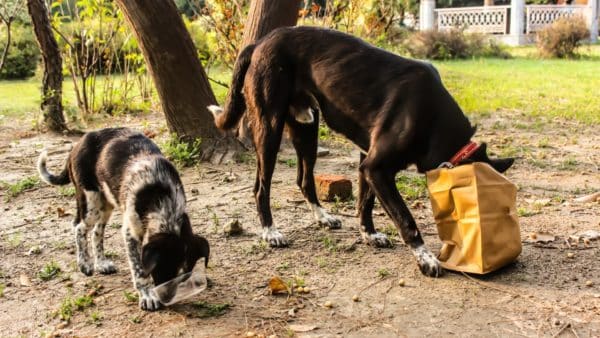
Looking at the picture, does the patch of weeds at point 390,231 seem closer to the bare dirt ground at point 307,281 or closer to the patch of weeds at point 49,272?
the bare dirt ground at point 307,281

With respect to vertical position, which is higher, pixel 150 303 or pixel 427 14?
pixel 150 303

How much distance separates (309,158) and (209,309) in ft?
6.37

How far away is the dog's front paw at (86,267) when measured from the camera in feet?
14.5

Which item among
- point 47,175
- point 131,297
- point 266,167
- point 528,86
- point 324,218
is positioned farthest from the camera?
point 528,86

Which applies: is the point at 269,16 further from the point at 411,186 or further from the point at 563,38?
the point at 563,38

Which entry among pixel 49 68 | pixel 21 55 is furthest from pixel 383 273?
pixel 21 55

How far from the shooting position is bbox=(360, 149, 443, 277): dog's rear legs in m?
4.36

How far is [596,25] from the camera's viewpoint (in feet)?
99.7

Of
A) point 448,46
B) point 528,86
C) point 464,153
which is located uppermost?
point 464,153

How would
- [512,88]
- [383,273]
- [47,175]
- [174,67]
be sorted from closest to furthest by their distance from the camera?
[383,273]
[47,175]
[174,67]
[512,88]

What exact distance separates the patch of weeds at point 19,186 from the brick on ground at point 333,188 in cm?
310

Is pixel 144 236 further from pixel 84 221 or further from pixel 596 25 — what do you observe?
pixel 596 25

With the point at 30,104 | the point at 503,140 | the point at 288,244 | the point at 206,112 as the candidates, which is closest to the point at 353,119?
the point at 288,244

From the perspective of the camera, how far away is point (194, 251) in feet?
12.4
